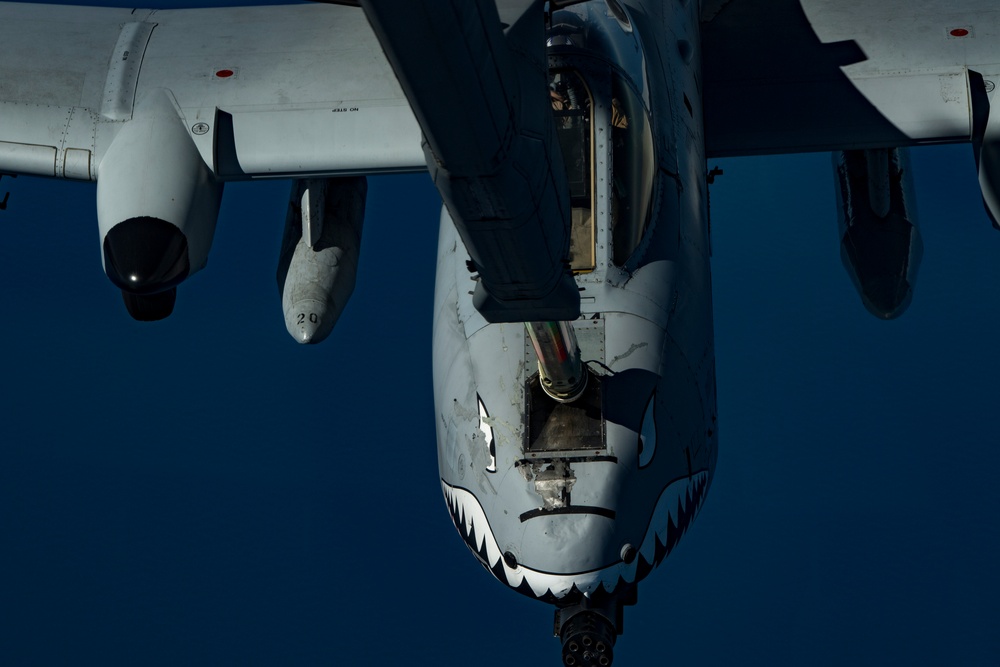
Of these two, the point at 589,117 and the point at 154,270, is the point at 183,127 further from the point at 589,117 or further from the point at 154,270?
the point at 589,117

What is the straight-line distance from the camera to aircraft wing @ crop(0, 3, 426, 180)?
14133 mm

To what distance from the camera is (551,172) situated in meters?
9.11

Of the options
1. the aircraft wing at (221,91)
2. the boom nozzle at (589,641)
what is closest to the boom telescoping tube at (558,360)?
the boom nozzle at (589,641)

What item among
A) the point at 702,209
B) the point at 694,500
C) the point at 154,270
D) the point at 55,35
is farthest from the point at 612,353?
the point at 55,35

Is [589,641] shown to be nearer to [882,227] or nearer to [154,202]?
[154,202]

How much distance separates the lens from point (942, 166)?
75.0 ft

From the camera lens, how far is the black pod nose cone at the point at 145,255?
13023 millimetres

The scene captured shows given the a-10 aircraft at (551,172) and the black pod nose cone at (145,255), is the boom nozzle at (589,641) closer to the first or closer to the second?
the a-10 aircraft at (551,172)

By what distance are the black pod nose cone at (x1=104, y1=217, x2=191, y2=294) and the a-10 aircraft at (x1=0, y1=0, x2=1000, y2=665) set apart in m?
0.03

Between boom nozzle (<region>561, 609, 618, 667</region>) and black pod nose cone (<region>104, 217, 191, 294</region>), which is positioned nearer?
boom nozzle (<region>561, 609, 618, 667</region>)

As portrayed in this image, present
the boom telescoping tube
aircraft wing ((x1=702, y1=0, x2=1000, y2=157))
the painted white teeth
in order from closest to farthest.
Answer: the boom telescoping tube → the painted white teeth → aircraft wing ((x1=702, y1=0, x2=1000, y2=157))

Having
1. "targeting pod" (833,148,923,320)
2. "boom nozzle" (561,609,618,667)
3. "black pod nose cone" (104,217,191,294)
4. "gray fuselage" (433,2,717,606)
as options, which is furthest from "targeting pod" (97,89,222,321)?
"targeting pod" (833,148,923,320)

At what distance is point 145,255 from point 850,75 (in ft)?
22.4

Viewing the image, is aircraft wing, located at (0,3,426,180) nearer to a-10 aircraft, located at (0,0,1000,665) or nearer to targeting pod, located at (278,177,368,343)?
a-10 aircraft, located at (0,0,1000,665)
